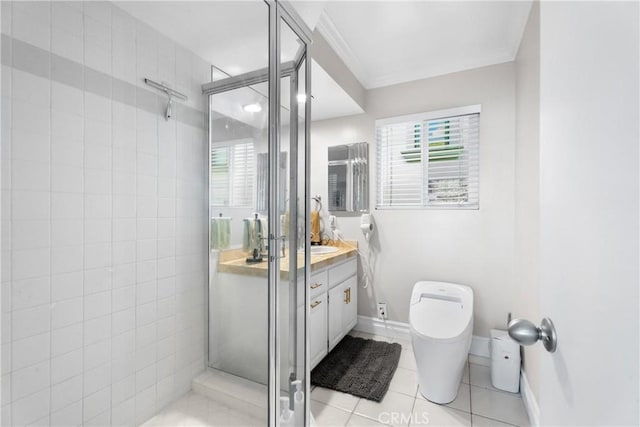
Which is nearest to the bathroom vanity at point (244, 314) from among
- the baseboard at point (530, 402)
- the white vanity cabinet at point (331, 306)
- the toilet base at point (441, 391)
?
the white vanity cabinet at point (331, 306)

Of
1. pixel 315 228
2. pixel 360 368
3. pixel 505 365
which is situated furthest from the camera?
pixel 315 228

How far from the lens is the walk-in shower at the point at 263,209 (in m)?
1.34

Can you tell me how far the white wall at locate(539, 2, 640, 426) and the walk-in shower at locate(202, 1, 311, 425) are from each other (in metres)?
1.04

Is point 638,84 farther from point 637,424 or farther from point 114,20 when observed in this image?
point 114,20

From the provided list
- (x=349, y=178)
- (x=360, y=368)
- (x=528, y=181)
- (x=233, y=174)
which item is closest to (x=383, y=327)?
(x=360, y=368)

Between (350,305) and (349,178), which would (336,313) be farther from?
(349,178)

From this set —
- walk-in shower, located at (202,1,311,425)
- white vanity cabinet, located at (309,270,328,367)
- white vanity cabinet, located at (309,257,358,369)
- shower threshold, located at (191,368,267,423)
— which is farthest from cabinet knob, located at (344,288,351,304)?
shower threshold, located at (191,368,267,423)

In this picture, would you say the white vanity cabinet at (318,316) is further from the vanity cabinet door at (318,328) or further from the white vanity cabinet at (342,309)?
the white vanity cabinet at (342,309)

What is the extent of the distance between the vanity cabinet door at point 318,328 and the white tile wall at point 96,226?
0.72 metres

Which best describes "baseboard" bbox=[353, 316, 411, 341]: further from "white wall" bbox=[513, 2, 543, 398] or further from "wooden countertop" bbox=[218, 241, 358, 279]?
"wooden countertop" bbox=[218, 241, 358, 279]

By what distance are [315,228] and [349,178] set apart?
0.61 meters

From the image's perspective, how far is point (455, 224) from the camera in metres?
2.42

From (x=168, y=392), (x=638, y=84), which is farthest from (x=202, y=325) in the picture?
(x=638, y=84)

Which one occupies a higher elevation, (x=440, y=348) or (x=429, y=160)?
(x=429, y=160)
